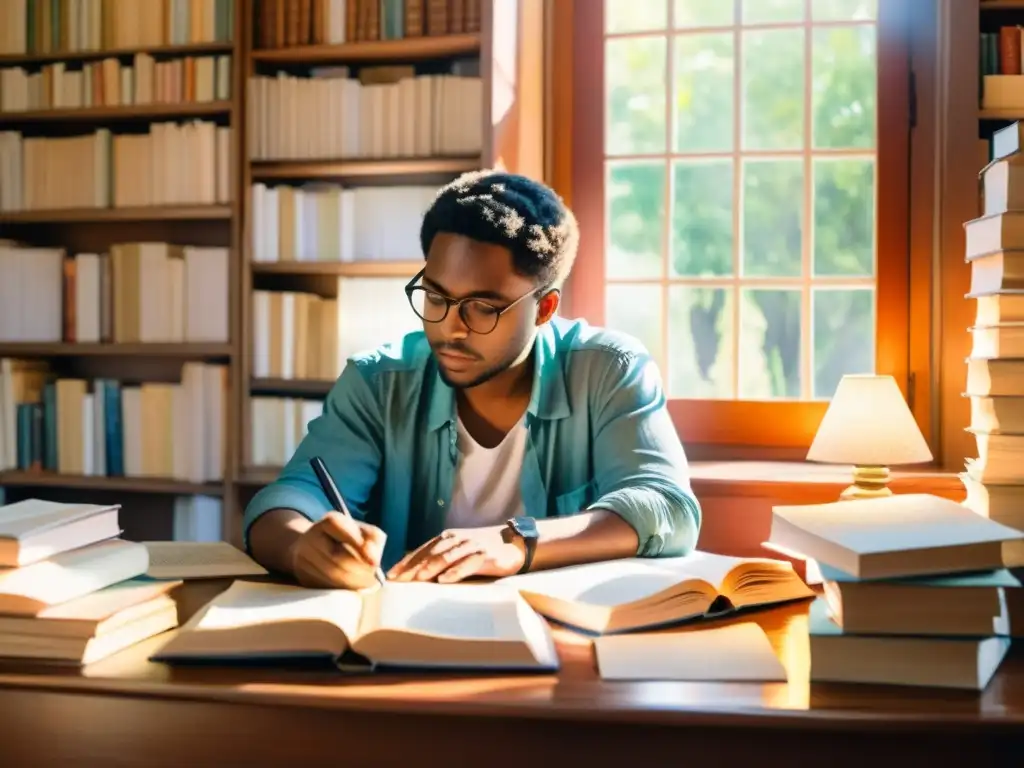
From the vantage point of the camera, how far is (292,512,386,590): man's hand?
1.27 meters

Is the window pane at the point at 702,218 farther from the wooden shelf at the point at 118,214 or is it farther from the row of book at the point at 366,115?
the wooden shelf at the point at 118,214

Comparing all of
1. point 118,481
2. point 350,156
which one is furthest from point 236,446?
point 350,156

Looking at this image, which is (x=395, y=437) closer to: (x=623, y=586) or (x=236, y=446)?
(x=623, y=586)

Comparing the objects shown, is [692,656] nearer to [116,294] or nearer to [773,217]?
[773,217]

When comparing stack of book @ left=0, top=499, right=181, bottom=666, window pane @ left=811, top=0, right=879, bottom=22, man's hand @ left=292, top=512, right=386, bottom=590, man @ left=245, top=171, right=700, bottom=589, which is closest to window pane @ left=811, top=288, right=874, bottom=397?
window pane @ left=811, top=0, right=879, bottom=22

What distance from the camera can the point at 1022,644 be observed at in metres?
1.08

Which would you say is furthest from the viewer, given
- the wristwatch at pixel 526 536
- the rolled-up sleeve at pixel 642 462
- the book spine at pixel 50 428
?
the book spine at pixel 50 428

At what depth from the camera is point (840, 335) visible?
2.93 metres

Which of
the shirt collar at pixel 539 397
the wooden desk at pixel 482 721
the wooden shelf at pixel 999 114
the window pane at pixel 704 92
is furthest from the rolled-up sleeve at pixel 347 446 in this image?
the wooden shelf at pixel 999 114

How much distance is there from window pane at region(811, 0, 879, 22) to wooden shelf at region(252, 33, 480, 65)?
944 millimetres

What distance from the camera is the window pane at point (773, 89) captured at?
2939 millimetres

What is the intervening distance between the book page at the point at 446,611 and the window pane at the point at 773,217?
1940 millimetres

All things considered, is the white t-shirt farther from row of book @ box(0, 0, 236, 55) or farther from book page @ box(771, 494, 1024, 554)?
row of book @ box(0, 0, 236, 55)

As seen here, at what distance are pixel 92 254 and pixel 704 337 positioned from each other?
1.82 meters
